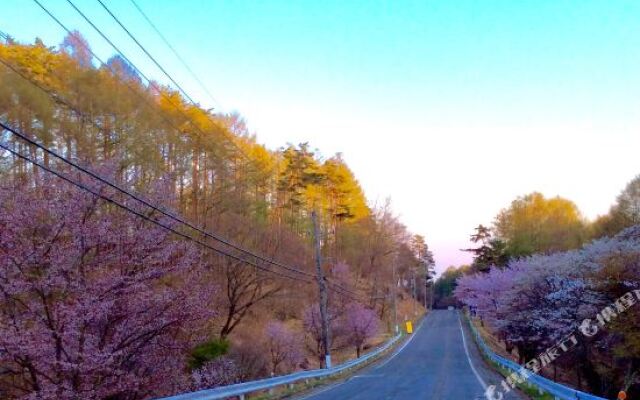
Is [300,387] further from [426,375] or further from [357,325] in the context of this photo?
[357,325]

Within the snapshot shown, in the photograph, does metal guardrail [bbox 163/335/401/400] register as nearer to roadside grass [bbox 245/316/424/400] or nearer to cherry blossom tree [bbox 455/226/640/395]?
roadside grass [bbox 245/316/424/400]

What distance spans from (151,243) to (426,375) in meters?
17.8

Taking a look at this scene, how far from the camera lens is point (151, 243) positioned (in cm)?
1476

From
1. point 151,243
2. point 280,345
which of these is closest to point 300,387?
point 151,243

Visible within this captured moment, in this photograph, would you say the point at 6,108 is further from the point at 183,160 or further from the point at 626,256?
the point at 626,256

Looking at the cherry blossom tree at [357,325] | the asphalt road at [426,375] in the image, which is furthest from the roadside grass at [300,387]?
the cherry blossom tree at [357,325]

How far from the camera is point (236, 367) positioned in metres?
25.6

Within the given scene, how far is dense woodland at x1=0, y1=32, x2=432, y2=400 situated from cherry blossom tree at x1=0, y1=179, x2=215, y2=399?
43 mm

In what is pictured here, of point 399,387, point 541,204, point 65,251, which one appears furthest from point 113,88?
point 541,204

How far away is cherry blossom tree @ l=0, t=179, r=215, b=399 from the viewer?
1236 cm

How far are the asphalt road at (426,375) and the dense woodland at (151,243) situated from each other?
4805 millimetres

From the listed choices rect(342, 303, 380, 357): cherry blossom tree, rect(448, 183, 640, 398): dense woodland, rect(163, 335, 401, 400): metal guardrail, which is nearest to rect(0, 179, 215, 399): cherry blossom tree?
rect(163, 335, 401, 400): metal guardrail

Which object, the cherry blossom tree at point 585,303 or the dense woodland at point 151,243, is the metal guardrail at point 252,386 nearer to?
the dense woodland at point 151,243

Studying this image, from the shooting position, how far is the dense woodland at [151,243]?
12.7 metres
